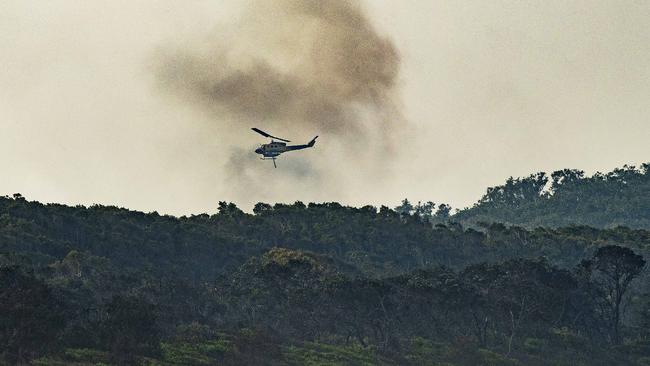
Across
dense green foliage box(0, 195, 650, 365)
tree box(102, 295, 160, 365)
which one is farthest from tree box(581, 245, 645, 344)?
tree box(102, 295, 160, 365)

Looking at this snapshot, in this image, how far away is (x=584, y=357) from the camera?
108 metres

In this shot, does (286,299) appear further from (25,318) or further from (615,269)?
(25,318)

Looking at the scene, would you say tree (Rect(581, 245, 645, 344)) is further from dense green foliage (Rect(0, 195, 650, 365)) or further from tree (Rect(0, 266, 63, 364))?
tree (Rect(0, 266, 63, 364))

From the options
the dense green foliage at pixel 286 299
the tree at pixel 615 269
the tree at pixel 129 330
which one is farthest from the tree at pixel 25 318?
the tree at pixel 615 269

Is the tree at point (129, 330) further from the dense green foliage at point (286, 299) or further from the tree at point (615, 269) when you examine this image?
the tree at point (615, 269)

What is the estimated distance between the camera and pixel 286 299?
11294 cm

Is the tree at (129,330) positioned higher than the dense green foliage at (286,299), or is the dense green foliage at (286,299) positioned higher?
the dense green foliage at (286,299)

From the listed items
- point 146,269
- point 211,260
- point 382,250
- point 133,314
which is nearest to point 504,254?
point 382,250

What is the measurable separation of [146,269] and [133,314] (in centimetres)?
3249

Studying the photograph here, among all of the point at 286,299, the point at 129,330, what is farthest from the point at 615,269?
the point at 129,330

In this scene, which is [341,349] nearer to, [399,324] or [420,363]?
[420,363]

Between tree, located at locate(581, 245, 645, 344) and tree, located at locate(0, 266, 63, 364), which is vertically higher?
tree, located at locate(581, 245, 645, 344)

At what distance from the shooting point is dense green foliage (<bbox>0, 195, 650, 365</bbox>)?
8669 centimetres

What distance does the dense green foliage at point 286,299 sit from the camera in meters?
86.7
